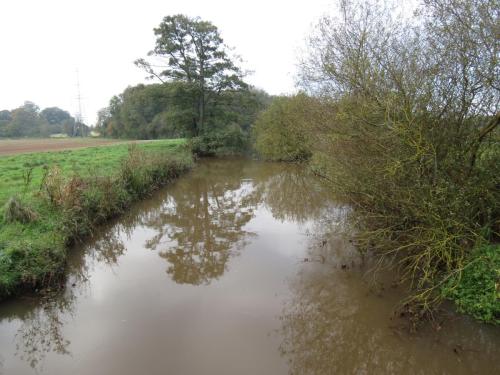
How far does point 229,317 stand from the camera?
5.10 m

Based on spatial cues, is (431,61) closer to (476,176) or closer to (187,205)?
(476,176)

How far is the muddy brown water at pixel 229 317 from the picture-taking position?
414cm

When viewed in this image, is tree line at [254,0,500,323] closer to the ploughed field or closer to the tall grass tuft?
the tall grass tuft

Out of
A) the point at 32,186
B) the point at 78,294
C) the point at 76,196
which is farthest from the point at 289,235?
the point at 32,186

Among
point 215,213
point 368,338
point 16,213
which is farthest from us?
point 215,213

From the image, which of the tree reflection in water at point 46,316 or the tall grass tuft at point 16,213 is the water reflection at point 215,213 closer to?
the tree reflection in water at point 46,316

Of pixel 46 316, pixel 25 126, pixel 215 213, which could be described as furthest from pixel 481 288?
pixel 25 126

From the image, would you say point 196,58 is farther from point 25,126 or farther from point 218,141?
point 25,126

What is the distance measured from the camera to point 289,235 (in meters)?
8.87

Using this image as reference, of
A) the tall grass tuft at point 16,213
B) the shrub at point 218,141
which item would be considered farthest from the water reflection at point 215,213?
the shrub at point 218,141

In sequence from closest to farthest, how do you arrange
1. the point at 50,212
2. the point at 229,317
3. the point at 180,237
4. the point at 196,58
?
the point at 229,317 < the point at 50,212 < the point at 180,237 < the point at 196,58

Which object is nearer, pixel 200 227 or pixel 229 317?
pixel 229 317

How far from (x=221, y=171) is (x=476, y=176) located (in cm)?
1767

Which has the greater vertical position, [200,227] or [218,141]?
[218,141]
